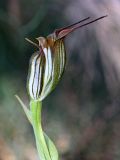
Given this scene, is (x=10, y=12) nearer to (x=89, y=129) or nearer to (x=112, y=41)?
(x=112, y=41)

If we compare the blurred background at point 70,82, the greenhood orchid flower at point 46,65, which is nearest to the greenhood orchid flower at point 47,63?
the greenhood orchid flower at point 46,65

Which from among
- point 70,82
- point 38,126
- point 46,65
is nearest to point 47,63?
point 46,65

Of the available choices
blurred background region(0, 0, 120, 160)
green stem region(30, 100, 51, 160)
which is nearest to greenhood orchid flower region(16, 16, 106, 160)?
green stem region(30, 100, 51, 160)

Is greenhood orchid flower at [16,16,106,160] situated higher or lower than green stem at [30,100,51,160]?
higher

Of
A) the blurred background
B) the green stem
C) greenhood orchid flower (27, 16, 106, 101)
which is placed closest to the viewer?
greenhood orchid flower (27, 16, 106, 101)

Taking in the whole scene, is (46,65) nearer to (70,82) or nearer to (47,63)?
(47,63)

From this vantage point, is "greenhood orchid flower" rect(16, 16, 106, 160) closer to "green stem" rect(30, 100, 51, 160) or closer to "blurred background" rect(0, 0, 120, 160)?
"green stem" rect(30, 100, 51, 160)

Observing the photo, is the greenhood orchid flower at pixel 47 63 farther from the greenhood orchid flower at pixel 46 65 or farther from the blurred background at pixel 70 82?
the blurred background at pixel 70 82

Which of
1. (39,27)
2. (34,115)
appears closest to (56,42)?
(34,115)

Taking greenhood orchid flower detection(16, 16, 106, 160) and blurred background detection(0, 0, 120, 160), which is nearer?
greenhood orchid flower detection(16, 16, 106, 160)
